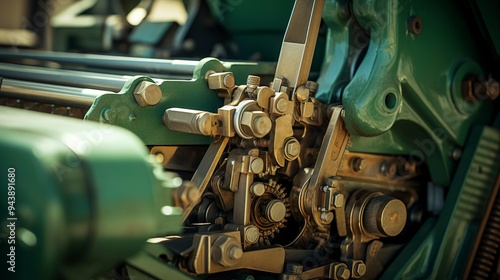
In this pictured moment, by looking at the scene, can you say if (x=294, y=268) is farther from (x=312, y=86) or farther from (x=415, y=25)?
(x=415, y=25)

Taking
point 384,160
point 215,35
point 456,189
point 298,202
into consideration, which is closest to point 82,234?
point 298,202

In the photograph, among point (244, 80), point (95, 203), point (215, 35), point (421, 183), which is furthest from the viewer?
point (215, 35)

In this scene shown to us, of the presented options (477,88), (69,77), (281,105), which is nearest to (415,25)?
(477,88)

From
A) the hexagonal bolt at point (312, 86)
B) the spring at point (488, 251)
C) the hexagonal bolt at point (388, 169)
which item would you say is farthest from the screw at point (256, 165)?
the spring at point (488, 251)

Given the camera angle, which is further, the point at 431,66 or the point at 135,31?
the point at 135,31

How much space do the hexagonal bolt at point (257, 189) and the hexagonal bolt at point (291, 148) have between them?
0.50 ft

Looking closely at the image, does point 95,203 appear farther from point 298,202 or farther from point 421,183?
point 421,183

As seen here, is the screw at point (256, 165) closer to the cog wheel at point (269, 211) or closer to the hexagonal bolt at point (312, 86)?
the cog wheel at point (269, 211)

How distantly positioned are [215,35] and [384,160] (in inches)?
60.6

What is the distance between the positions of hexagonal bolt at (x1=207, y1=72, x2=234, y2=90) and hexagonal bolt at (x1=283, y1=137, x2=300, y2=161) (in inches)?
11.7

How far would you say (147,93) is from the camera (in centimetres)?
246

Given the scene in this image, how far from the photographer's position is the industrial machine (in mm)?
1693

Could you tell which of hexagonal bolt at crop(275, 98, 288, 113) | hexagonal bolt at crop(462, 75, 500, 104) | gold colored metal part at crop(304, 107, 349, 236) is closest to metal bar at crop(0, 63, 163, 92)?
hexagonal bolt at crop(275, 98, 288, 113)

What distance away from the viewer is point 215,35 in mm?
4242
